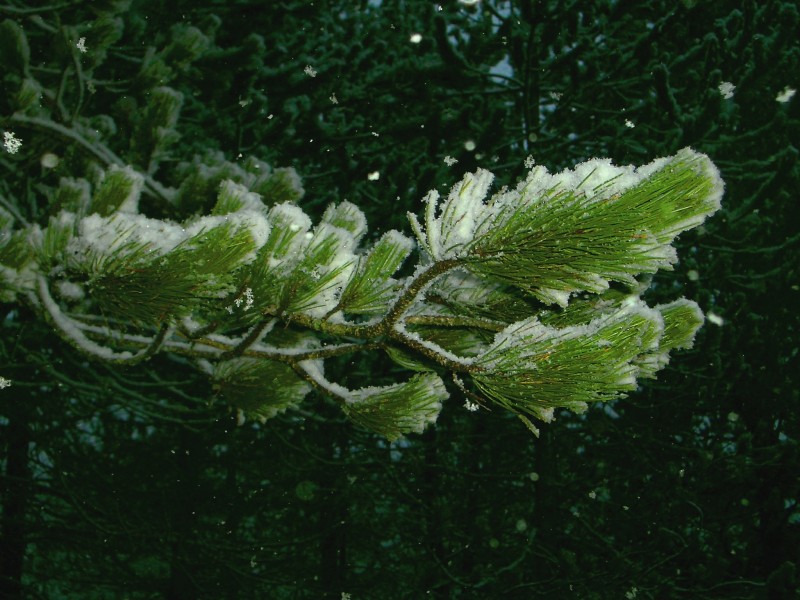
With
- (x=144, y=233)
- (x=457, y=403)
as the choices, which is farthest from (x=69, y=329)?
(x=457, y=403)

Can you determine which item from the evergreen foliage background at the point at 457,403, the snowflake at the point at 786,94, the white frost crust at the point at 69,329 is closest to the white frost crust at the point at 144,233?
the white frost crust at the point at 69,329

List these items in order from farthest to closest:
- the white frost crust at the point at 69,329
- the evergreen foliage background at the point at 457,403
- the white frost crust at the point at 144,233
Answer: the evergreen foliage background at the point at 457,403 → the white frost crust at the point at 69,329 → the white frost crust at the point at 144,233

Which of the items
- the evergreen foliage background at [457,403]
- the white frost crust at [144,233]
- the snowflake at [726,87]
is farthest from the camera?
the snowflake at [726,87]

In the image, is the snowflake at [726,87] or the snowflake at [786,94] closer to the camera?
the snowflake at [726,87]

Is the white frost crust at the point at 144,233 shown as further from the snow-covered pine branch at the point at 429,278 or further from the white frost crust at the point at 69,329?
the white frost crust at the point at 69,329

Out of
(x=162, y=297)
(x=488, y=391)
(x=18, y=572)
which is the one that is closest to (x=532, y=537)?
(x=488, y=391)

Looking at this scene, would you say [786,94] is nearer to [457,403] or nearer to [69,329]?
[457,403]

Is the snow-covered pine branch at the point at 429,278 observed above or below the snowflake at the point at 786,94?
below

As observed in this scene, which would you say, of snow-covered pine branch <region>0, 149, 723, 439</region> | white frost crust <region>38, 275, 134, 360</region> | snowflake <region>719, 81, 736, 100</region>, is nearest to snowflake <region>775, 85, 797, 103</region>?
snowflake <region>719, 81, 736, 100</region>
